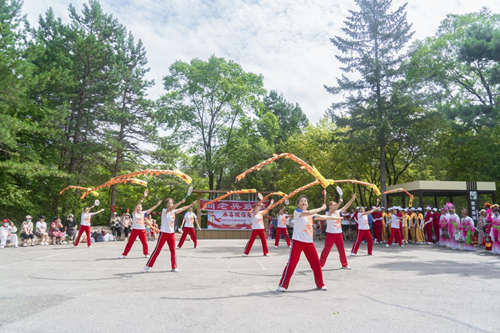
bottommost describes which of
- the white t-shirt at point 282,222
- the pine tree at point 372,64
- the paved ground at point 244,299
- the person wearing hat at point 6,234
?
the paved ground at point 244,299

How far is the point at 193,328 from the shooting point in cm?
442

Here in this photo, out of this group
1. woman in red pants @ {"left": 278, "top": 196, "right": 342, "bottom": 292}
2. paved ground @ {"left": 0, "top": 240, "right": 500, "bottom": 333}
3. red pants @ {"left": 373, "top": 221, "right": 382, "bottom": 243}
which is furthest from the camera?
red pants @ {"left": 373, "top": 221, "right": 382, "bottom": 243}

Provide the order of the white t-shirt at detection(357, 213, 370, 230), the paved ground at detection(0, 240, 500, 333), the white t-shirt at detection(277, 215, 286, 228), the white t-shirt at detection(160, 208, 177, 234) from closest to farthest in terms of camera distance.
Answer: the paved ground at detection(0, 240, 500, 333)
the white t-shirt at detection(160, 208, 177, 234)
the white t-shirt at detection(357, 213, 370, 230)
the white t-shirt at detection(277, 215, 286, 228)

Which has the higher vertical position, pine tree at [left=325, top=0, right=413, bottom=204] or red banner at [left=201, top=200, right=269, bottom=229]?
pine tree at [left=325, top=0, right=413, bottom=204]

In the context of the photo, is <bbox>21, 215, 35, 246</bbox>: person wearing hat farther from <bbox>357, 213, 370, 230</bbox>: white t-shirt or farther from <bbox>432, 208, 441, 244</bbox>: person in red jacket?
<bbox>432, 208, 441, 244</bbox>: person in red jacket

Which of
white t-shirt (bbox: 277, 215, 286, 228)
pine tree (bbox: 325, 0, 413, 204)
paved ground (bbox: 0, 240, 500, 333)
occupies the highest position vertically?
pine tree (bbox: 325, 0, 413, 204)

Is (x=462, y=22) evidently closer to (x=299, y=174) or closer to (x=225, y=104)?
(x=299, y=174)

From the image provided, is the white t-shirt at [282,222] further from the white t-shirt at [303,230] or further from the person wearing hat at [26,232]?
the person wearing hat at [26,232]

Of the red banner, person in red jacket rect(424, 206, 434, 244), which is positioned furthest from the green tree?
person in red jacket rect(424, 206, 434, 244)

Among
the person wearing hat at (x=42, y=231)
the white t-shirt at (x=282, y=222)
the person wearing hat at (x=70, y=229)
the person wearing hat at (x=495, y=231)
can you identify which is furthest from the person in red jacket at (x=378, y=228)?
the person wearing hat at (x=42, y=231)

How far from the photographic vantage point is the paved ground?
15.0 feet

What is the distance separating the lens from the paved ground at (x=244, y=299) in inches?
181

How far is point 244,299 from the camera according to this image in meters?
6.05

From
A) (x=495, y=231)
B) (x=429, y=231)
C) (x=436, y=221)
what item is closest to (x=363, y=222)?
(x=495, y=231)
